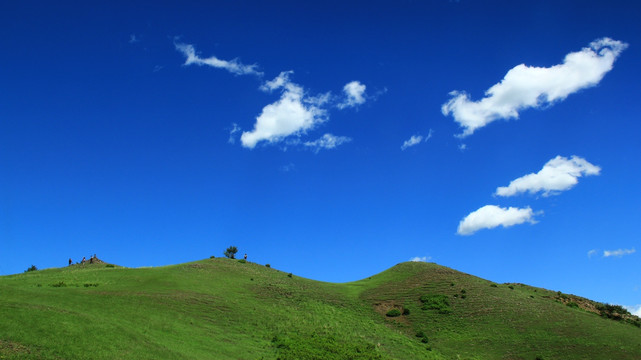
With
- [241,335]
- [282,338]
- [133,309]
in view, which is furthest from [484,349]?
[133,309]

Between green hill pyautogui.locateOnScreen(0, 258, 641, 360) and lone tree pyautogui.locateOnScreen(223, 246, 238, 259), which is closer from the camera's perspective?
green hill pyautogui.locateOnScreen(0, 258, 641, 360)

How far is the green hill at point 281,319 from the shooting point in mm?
36875

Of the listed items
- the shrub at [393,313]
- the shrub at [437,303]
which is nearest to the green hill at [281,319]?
the shrub at [393,313]

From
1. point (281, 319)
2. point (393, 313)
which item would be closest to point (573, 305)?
point (393, 313)

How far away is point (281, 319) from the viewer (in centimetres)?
5969

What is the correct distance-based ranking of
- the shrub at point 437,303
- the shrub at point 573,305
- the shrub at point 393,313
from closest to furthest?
1. the shrub at point 393,313
2. the shrub at point 437,303
3. the shrub at point 573,305

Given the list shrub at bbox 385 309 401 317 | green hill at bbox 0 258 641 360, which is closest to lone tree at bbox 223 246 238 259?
green hill at bbox 0 258 641 360

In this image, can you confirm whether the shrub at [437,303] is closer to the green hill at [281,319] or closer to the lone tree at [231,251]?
the green hill at [281,319]

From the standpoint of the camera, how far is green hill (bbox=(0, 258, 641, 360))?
1452 inches

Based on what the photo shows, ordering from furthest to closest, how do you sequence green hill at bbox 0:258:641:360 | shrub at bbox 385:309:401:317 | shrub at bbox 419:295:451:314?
shrub at bbox 419:295:451:314, shrub at bbox 385:309:401:317, green hill at bbox 0:258:641:360

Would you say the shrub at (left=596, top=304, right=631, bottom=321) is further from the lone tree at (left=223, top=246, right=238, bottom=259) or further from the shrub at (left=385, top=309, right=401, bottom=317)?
the lone tree at (left=223, top=246, right=238, bottom=259)

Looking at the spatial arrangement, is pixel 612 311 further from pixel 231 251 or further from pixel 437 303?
pixel 231 251

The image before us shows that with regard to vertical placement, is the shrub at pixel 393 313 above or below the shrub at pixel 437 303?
below

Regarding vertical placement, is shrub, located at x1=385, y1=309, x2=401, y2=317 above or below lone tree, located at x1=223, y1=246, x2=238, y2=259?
below
